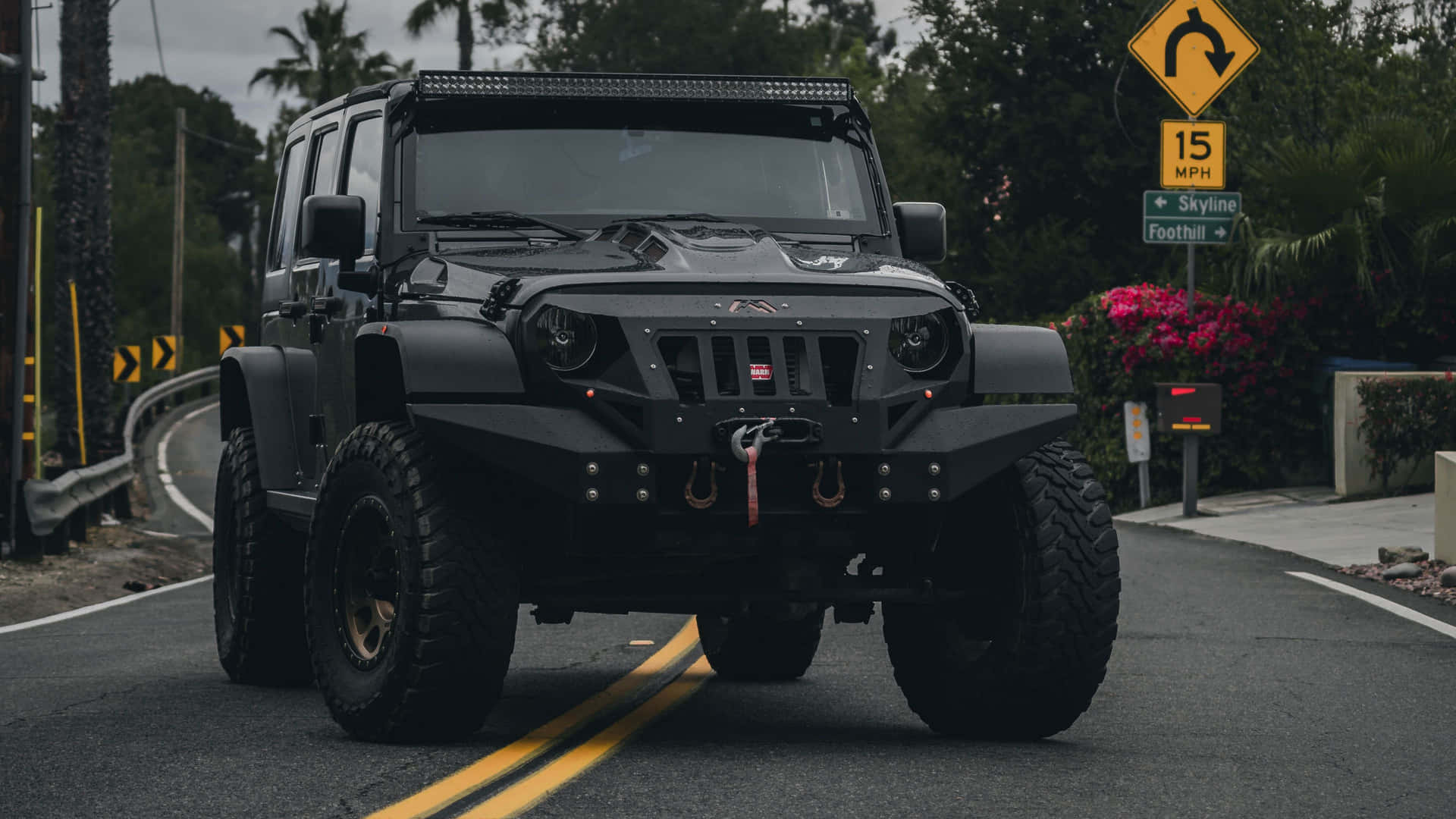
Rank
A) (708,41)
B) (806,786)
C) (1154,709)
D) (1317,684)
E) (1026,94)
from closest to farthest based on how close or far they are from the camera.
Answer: (806,786), (1154,709), (1317,684), (1026,94), (708,41)

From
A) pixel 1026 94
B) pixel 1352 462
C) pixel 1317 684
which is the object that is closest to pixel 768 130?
pixel 1317 684

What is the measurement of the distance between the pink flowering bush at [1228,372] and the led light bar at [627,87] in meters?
15.0

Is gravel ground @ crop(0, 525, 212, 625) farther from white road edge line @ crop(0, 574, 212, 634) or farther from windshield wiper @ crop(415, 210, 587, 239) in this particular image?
windshield wiper @ crop(415, 210, 587, 239)

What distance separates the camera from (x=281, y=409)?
28.7ft

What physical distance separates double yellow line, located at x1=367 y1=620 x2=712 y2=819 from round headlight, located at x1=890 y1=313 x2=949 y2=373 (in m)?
1.55

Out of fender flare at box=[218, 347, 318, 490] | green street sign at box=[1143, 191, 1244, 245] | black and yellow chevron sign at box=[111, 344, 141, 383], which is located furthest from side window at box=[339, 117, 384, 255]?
black and yellow chevron sign at box=[111, 344, 141, 383]

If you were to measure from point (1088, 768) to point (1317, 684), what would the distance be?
2.71 meters

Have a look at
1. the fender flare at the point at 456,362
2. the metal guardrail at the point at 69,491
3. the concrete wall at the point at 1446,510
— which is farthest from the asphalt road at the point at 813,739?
the metal guardrail at the point at 69,491

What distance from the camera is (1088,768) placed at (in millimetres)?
6414

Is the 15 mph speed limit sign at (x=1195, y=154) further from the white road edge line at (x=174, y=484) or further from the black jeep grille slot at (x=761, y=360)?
the black jeep grille slot at (x=761, y=360)

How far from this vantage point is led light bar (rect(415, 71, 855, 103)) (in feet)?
25.3

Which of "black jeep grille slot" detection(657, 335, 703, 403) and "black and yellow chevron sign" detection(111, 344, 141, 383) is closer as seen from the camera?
"black jeep grille slot" detection(657, 335, 703, 403)

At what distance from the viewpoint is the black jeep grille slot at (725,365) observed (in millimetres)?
6285

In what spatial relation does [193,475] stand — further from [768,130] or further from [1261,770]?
[1261,770]
